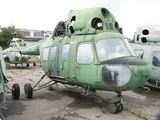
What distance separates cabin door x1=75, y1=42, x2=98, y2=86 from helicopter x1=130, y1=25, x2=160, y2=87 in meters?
4.34

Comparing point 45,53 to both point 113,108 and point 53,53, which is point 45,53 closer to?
point 53,53

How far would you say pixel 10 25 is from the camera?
32969 mm

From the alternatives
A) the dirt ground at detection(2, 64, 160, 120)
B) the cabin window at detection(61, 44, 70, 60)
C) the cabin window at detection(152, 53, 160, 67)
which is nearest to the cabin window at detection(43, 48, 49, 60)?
the cabin window at detection(61, 44, 70, 60)

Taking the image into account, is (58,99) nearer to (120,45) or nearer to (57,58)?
(57,58)

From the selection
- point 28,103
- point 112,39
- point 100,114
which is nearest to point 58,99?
point 28,103

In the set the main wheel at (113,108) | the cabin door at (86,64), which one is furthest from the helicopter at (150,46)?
the cabin door at (86,64)

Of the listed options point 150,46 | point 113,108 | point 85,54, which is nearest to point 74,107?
point 113,108

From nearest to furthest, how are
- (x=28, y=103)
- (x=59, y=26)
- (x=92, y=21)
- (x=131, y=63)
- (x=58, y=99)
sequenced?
(x=131, y=63) < (x=92, y=21) < (x=28, y=103) < (x=58, y=99) < (x=59, y=26)

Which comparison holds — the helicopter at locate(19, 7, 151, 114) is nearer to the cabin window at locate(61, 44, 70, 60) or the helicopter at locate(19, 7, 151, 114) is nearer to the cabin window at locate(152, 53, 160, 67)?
the cabin window at locate(61, 44, 70, 60)

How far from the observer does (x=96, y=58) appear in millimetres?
4715

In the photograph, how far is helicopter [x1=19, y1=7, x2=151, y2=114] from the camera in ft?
13.9

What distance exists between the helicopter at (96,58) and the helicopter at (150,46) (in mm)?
→ 3172

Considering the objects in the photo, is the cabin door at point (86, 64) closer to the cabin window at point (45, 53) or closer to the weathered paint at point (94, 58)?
the weathered paint at point (94, 58)

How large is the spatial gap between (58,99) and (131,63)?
3.53 metres
